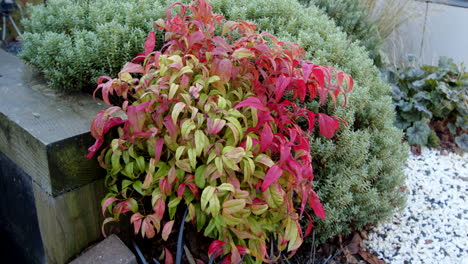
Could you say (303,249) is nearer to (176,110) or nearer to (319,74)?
(319,74)

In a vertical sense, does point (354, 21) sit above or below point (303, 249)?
above

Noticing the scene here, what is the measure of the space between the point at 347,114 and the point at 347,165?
0.78 ft

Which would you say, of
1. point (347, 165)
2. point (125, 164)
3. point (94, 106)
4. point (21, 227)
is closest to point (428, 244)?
point (347, 165)

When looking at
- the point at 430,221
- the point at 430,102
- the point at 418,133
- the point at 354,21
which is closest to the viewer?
the point at 430,221

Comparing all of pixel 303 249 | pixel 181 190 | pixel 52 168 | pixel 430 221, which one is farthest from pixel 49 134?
pixel 430 221

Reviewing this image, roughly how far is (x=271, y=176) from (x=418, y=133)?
1.98m

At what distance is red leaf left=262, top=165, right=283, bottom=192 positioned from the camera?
4.09 ft

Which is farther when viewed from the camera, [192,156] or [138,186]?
[138,186]

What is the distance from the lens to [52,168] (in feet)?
4.58

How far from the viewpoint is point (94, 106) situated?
168 cm

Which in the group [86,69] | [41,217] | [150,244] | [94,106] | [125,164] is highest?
[86,69]

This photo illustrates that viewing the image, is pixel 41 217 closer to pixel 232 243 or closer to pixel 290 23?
pixel 232 243

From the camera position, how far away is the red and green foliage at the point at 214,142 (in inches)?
50.8

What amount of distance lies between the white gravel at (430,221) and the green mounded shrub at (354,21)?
3.18 feet
